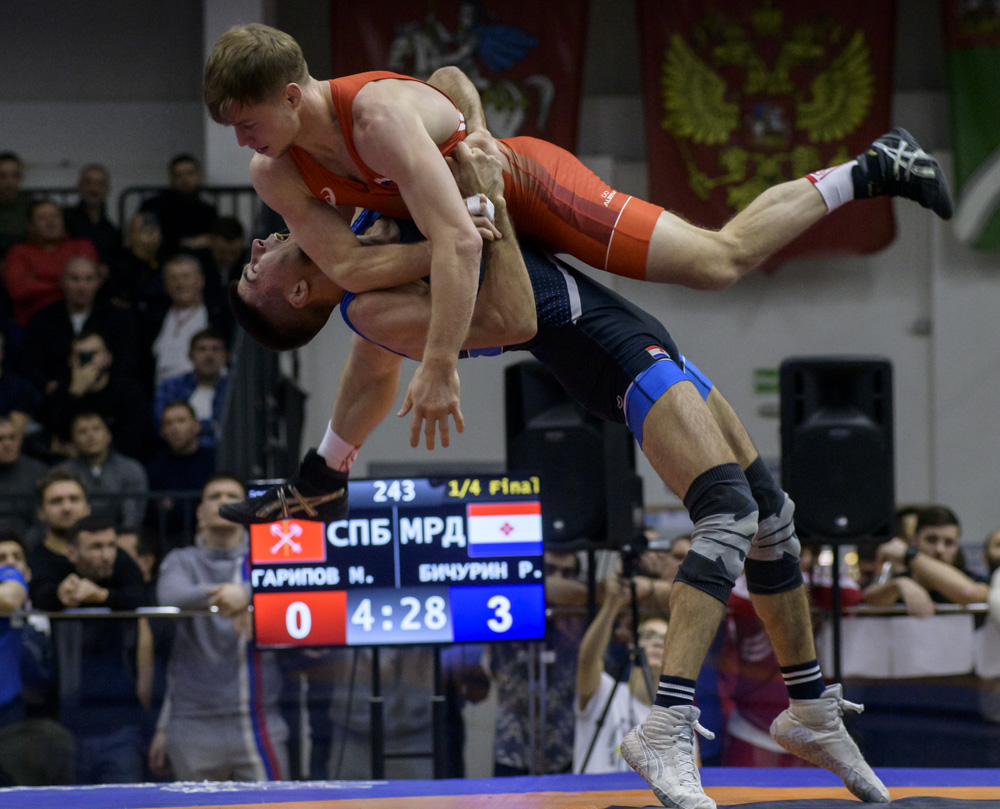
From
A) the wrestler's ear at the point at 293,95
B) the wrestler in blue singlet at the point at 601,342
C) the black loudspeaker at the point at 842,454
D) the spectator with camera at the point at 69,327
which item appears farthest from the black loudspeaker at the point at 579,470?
the spectator with camera at the point at 69,327

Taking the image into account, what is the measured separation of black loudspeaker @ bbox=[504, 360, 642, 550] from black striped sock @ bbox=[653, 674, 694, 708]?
62.3 inches

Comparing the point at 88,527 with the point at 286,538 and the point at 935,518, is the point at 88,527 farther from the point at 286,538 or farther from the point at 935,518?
the point at 935,518

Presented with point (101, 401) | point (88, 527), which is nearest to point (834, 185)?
point (88, 527)

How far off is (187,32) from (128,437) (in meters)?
3.60

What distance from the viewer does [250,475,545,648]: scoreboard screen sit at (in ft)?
11.9

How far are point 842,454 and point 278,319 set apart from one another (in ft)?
6.33

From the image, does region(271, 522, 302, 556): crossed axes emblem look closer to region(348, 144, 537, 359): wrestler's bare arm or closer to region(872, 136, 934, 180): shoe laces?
region(348, 144, 537, 359): wrestler's bare arm

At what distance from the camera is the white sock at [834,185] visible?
2.49 metres

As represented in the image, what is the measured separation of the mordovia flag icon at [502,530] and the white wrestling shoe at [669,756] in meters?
1.48

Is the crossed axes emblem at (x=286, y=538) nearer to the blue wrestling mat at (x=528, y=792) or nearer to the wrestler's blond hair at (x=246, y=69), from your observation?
the blue wrestling mat at (x=528, y=792)

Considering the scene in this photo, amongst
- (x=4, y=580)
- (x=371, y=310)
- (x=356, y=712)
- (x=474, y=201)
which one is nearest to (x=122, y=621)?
(x=4, y=580)

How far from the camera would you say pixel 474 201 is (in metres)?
2.26

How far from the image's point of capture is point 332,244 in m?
2.36

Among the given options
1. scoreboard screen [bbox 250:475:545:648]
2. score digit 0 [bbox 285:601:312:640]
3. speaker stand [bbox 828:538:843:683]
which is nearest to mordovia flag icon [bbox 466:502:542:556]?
scoreboard screen [bbox 250:475:545:648]
